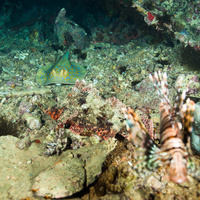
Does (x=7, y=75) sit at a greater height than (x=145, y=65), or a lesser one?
lesser

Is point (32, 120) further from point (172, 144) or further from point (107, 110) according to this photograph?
point (172, 144)

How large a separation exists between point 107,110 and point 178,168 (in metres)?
2.02

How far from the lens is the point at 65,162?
9.68 ft

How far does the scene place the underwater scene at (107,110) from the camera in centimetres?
228

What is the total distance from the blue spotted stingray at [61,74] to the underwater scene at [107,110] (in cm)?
6

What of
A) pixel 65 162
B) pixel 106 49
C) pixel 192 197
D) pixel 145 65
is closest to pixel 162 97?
pixel 192 197

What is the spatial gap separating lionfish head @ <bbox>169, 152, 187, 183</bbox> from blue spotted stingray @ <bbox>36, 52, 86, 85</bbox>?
5.39 metres

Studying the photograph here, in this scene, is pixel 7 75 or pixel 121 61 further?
pixel 121 61

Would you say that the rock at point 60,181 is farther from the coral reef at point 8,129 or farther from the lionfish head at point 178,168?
the coral reef at point 8,129

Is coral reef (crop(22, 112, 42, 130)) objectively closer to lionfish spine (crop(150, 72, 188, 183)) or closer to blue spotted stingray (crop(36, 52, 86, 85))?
blue spotted stingray (crop(36, 52, 86, 85))

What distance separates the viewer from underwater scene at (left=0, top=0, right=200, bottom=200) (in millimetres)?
2281

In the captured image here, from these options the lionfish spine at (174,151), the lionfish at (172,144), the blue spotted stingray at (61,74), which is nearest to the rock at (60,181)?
the lionfish at (172,144)

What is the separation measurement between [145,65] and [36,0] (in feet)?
A: 79.7

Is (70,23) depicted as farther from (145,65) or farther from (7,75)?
(145,65)
